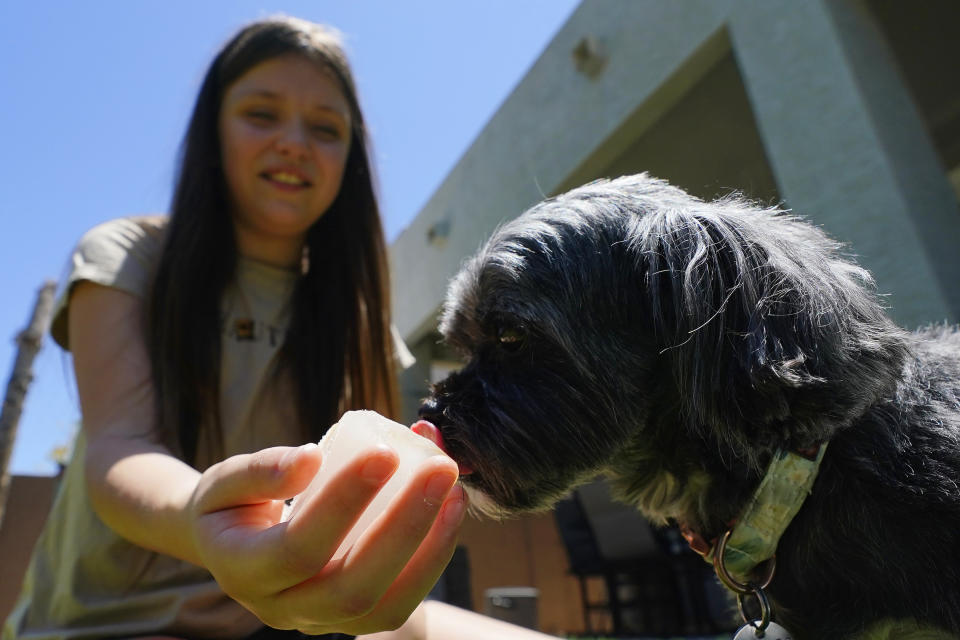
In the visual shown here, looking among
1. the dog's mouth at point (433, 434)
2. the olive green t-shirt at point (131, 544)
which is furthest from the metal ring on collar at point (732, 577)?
the olive green t-shirt at point (131, 544)

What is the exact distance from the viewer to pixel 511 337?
163cm

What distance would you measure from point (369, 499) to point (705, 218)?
3.83ft

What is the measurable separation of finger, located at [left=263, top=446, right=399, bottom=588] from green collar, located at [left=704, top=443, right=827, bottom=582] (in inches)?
32.2

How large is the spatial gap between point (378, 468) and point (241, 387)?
1534 mm

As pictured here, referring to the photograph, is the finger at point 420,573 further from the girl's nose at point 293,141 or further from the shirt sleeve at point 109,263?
the girl's nose at point 293,141

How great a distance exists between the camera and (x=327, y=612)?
896 mm

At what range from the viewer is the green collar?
127 centimetres

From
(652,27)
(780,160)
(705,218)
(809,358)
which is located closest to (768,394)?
(809,358)

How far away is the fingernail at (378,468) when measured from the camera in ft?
2.70

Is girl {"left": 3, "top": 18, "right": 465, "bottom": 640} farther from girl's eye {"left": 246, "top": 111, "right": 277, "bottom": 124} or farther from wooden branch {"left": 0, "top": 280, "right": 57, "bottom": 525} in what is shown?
wooden branch {"left": 0, "top": 280, "right": 57, "bottom": 525}

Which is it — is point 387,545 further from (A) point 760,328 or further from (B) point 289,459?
(A) point 760,328

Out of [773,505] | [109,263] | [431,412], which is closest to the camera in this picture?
[773,505]

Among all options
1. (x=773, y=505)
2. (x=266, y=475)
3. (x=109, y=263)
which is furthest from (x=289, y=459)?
(x=109, y=263)

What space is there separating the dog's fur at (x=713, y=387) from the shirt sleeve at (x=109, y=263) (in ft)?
3.22
